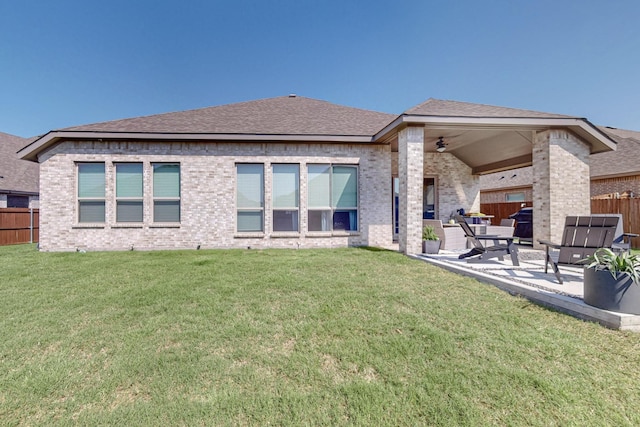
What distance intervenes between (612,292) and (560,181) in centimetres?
629

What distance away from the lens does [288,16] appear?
1413 cm

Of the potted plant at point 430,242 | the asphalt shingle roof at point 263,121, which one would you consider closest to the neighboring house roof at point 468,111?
the asphalt shingle roof at point 263,121

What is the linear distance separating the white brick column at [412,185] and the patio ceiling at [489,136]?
40cm

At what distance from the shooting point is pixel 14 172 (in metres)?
17.9

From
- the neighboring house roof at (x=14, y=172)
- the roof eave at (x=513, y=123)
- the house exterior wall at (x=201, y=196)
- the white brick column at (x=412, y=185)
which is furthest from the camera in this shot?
the neighboring house roof at (x=14, y=172)

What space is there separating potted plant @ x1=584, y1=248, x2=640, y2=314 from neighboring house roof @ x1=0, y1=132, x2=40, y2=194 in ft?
85.7

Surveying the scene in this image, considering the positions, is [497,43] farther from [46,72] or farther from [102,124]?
[46,72]

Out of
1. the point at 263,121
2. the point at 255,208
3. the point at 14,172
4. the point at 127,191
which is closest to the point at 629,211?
the point at 255,208

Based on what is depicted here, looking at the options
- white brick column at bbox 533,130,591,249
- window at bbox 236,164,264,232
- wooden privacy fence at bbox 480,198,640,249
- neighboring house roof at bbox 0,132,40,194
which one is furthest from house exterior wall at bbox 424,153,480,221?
neighboring house roof at bbox 0,132,40,194

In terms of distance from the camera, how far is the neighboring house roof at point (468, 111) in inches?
303

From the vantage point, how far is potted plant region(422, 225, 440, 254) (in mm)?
7758

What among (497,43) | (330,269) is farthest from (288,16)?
(330,269)

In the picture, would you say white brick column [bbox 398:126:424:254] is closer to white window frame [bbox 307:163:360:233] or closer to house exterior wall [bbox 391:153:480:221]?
white window frame [bbox 307:163:360:233]

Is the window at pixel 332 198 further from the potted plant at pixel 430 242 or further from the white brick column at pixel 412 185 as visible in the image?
the potted plant at pixel 430 242
